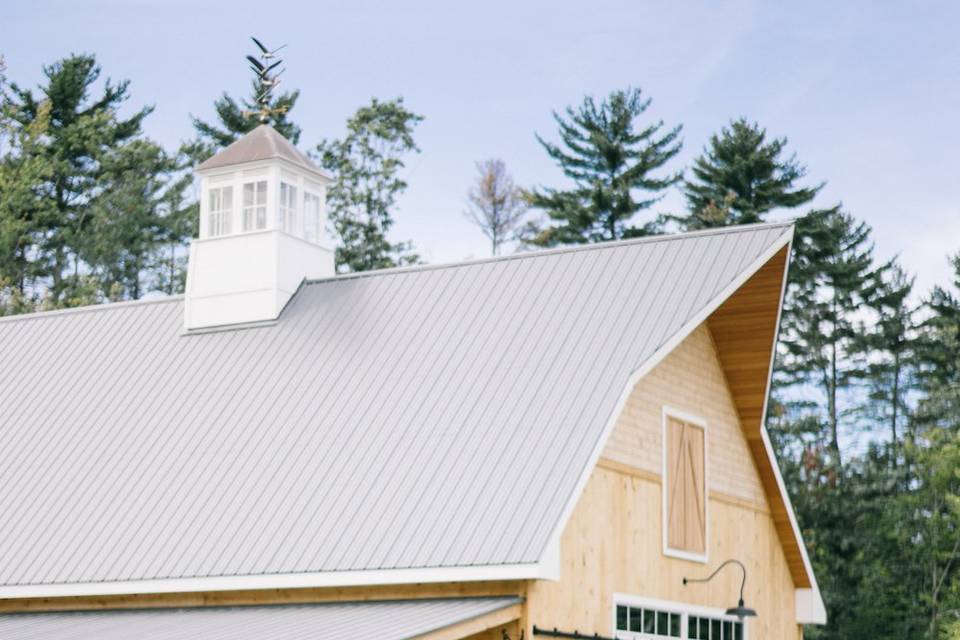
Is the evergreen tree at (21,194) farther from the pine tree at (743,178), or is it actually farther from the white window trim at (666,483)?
the white window trim at (666,483)

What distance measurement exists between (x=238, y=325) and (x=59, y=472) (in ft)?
9.35

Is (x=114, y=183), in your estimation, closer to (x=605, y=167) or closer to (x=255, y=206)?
(x=605, y=167)

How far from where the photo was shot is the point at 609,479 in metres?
15.7

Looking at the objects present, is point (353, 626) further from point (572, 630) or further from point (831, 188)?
point (831, 188)

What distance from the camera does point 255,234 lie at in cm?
2011

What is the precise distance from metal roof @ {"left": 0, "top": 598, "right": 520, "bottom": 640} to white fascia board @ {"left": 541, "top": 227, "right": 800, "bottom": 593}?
859mm

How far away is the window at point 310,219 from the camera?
2083 centimetres

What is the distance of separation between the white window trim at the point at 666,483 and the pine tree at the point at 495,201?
2780 centimetres

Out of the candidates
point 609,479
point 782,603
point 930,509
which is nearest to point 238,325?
point 609,479

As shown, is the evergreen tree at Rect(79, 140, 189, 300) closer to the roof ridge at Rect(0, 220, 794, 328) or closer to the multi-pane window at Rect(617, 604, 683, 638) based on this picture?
the roof ridge at Rect(0, 220, 794, 328)

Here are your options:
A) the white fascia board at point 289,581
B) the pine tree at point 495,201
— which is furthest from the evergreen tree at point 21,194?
the white fascia board at point 289,581

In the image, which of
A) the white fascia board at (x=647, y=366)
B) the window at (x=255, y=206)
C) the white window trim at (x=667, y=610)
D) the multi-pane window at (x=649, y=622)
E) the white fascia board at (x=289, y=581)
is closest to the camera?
the white fascia board at (x=289, y=581)

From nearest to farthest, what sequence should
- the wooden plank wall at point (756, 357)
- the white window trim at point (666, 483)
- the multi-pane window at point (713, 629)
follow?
the white window trim at point (666, 483) → the multi-pane window at point (713, 629) → the wooden plank wall at point (756, 357)

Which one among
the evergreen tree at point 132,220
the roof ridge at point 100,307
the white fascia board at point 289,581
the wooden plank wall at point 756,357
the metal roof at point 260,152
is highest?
the evergreen tree at point 132,220
